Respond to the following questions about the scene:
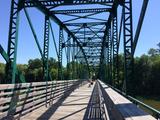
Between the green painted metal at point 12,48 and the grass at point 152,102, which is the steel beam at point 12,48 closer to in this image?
the green painted metal at point 12,48

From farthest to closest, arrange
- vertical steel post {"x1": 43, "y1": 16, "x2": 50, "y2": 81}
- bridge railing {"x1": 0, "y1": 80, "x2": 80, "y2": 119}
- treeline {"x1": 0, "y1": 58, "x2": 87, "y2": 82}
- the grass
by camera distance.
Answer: treeline {"x1": 0, "y1": 58, "x2": 87, "y2": 82}
the grass
vertical steel post {"x1": 43, "y1": 16, "x2": 50, "y2": 81}
bridge railing {"x1": 0, "y1": 80, "x2": 80, "y2": 119}

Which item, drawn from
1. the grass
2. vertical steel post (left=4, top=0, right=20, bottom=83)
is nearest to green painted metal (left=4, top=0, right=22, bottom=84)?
vertical steel post (left=4, top=0, right=20, bottom=83)

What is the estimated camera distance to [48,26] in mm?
22656

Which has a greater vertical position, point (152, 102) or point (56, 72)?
point (56, 72)

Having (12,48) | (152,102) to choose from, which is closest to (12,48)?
(12,48)

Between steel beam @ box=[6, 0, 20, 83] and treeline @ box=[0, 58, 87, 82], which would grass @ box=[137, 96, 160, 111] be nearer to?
treeline @ box=[0, 58, 87, 82]

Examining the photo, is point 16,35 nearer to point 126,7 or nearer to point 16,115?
point 126,7

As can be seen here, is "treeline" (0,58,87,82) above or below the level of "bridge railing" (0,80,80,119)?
above

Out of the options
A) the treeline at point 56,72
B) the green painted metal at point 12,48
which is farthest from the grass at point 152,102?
the green painted metal at point 12,48

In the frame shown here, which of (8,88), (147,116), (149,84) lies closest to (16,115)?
(8,88)

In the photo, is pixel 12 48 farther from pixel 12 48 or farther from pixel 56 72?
pixel 56 72

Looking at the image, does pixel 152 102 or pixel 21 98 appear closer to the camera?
pixel 21 98

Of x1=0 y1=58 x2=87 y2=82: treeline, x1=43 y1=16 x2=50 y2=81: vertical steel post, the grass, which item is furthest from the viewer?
x1=0 y1=58 x2=87 y2=82: treeline

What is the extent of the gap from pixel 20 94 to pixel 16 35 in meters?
5.35
